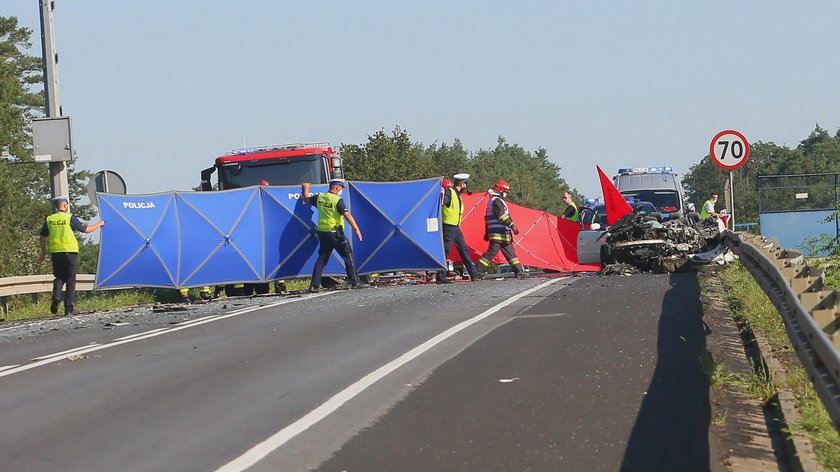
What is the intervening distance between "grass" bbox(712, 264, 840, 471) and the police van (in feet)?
76.0

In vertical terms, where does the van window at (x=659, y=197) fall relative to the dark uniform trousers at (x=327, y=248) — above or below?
above

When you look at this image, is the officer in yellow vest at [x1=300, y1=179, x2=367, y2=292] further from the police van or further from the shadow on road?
the police van

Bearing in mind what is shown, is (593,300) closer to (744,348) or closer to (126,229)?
(744,348)

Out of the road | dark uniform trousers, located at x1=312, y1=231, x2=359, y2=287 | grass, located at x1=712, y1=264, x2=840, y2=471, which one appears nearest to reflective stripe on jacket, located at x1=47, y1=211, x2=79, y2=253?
dark uniform trousers, located at x1=312, y1=231, x2=359, y2=287

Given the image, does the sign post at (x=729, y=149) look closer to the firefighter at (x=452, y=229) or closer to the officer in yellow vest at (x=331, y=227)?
the firefighter at (x=452, y=229)

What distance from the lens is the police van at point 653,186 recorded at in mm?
39000

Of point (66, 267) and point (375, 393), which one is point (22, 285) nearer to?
point (66, 267)

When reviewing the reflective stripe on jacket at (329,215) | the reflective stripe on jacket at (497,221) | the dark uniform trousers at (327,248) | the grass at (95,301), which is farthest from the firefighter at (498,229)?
the grass at (95,301)

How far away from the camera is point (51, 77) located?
76.5 ft

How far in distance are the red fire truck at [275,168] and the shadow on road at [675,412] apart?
50.1 feet

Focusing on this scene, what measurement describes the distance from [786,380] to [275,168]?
1945 cm

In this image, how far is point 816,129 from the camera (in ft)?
475

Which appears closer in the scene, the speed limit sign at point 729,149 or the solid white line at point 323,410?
the solid white line at point 323,410

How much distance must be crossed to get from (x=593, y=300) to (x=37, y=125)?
11.3m
